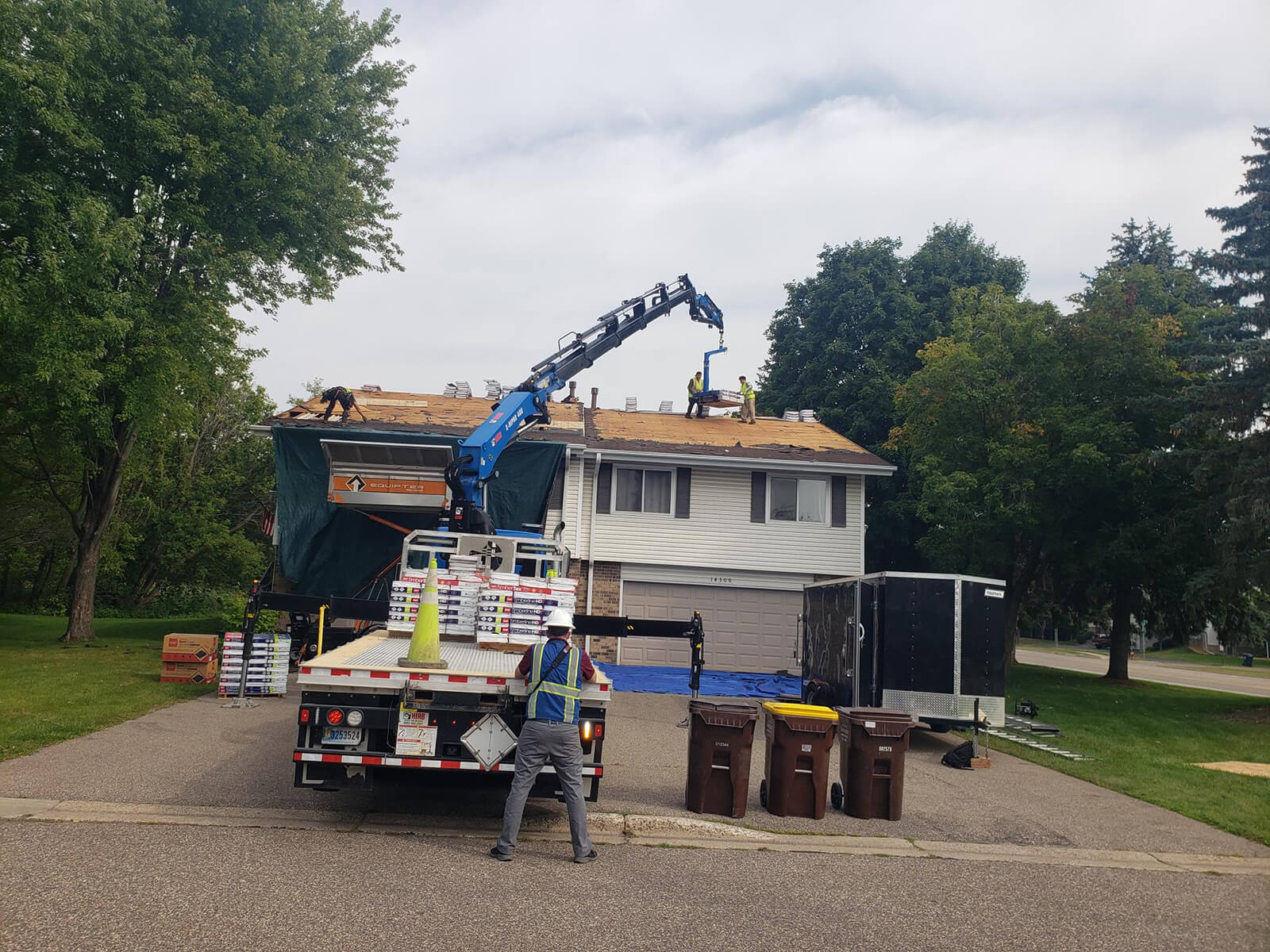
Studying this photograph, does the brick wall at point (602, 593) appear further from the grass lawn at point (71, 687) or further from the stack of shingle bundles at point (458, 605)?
the stack of shingle bundles at point (458, 605)

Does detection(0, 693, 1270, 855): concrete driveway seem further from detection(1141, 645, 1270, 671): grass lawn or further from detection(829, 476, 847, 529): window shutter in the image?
detection(1141, 645, 1270, 671): grass lawn

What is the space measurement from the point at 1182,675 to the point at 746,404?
69.5 feet

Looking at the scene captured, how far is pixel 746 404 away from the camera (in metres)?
27.2

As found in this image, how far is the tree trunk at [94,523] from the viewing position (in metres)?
22.4

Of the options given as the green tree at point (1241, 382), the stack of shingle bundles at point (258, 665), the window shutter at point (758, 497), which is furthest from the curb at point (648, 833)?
the window shutter at point (758, 497)

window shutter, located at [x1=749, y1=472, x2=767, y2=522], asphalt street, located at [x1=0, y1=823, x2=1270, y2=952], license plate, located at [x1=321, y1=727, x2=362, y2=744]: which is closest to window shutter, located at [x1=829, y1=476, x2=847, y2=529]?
window shutter, located at [x1=749, y1=472, x2=767, y2=522]

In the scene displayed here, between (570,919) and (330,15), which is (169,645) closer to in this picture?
(570,919)

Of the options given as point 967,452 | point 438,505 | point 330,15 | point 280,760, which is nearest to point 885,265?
point 967,452

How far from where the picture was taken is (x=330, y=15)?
73.5 feet

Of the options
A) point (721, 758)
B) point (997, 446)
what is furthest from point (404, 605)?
point (997, 446)

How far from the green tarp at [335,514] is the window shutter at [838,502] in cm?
863

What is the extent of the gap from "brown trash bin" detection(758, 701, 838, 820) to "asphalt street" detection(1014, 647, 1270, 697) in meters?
22.2

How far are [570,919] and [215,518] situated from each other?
36428 mm

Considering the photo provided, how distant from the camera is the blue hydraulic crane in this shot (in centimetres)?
1381
